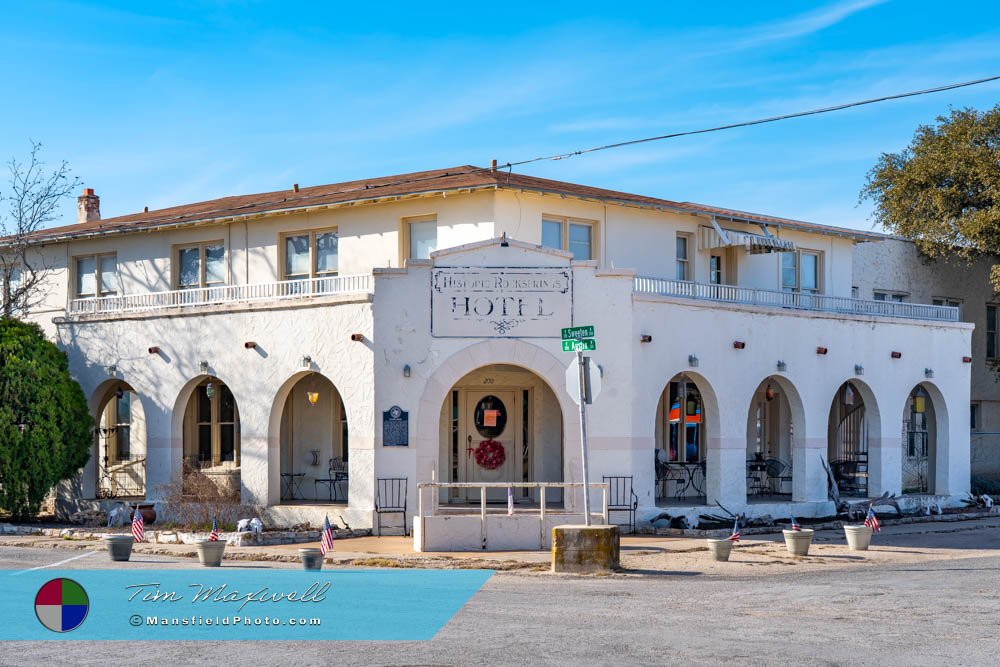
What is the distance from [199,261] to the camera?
28.7 m

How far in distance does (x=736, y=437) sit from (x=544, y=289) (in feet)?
18.9

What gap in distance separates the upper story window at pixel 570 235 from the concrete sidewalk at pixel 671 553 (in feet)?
21.8

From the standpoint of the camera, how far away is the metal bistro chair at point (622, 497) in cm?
2275

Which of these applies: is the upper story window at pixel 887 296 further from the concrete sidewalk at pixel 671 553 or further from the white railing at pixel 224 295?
the white railing at pixel 224 295

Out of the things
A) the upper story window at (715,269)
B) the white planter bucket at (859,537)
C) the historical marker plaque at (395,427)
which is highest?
the upper story window at (715,269)

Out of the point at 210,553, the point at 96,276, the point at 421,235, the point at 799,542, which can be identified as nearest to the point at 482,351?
the point at 421,235

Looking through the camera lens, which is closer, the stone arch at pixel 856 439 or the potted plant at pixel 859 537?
the potted plant at pixel 859 537

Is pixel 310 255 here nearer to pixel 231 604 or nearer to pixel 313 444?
pixel 313 444

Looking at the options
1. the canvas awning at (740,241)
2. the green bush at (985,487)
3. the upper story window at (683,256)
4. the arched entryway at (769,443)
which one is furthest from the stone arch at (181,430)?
the green bush at (985,487)

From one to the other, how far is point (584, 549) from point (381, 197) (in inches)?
408

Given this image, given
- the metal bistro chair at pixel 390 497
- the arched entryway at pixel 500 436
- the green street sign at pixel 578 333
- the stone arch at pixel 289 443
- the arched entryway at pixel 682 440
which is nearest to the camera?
the green street sign at pixel 578 333

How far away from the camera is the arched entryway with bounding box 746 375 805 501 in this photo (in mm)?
28531

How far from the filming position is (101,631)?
12.1m

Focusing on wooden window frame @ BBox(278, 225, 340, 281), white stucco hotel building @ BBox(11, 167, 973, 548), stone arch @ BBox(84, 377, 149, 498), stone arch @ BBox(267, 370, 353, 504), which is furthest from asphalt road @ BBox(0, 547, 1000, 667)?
stone arch @ BBox(84, 377, 149, 498)
